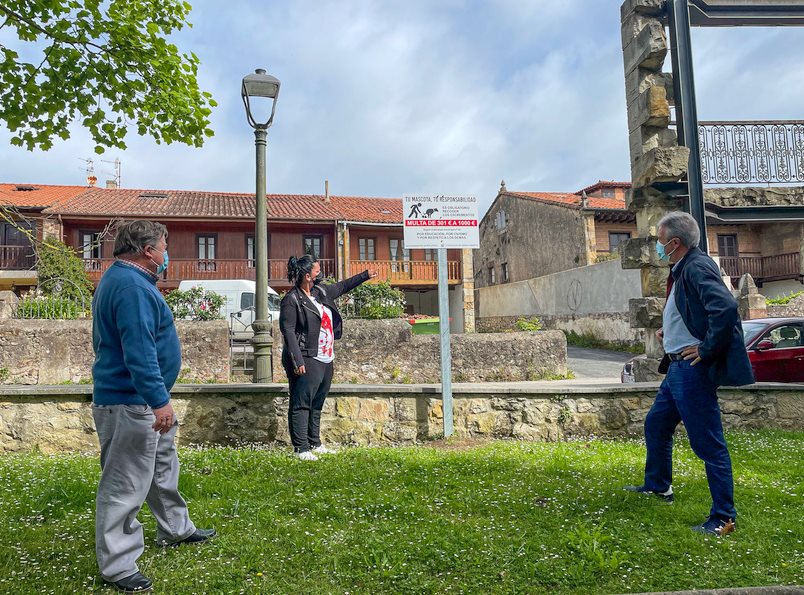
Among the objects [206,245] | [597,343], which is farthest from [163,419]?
[206,245]

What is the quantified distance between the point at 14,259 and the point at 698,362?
28.3m

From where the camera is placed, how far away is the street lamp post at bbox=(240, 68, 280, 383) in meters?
6.57

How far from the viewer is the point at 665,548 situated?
121 inches

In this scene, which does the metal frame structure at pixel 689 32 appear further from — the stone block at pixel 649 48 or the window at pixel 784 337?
the window at pixel 784 337

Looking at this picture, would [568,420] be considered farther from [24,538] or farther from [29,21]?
[29,21]

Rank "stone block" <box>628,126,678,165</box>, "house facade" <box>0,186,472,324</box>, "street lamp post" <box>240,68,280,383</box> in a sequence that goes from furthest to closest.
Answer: "house facade" <box>0,186,472,324</box> < "stone block" <box>628,126,678,165</box> < "street lamp post" <box>240,68,280,383</box>

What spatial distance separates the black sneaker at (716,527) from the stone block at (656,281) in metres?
4.91

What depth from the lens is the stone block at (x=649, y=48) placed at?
302 inches

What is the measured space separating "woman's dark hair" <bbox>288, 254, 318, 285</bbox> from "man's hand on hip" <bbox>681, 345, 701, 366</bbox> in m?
3.32

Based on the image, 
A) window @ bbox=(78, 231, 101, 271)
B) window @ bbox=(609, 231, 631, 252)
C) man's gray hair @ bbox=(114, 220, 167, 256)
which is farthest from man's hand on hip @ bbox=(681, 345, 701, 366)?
window @ bbox=(609, 231, 631, 252)

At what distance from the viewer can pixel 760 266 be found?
25.9m

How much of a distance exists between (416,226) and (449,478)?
111 inches

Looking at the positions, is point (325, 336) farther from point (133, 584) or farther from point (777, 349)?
point (777, 349)

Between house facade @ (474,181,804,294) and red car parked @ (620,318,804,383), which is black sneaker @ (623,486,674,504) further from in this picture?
house facade @ (474,181,804,294)
